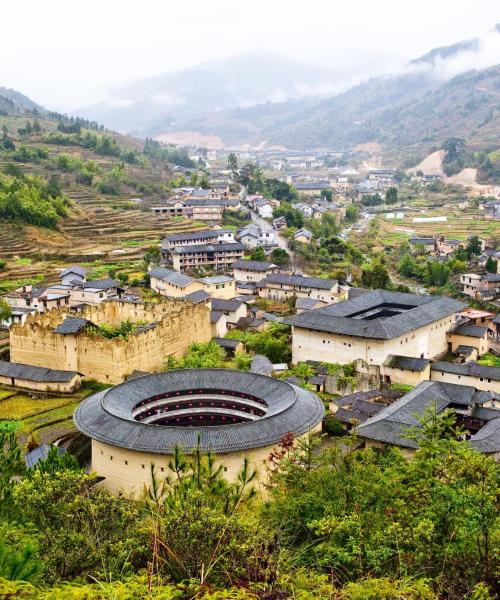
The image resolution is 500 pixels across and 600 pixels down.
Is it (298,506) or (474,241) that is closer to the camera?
(298,506)

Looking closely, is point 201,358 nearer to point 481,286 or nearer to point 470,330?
point 470,330

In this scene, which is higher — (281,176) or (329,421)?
(281,176)

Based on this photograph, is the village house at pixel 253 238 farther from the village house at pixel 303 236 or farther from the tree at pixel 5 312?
the tree at pixel 5 312

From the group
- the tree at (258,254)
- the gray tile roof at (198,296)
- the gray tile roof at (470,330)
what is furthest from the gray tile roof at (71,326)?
the tree at (258,254)

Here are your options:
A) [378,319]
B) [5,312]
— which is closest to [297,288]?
[378,319]

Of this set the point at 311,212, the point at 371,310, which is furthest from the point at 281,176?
the point at 371,310

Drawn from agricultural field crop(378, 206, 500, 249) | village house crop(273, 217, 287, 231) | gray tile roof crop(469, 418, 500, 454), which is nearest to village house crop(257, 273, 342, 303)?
gray tile roof crop(469, 418, 500, 454)

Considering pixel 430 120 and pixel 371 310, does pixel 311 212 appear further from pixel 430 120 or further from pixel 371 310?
pixel 430 120

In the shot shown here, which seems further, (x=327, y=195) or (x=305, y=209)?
(x=327, y=195)
